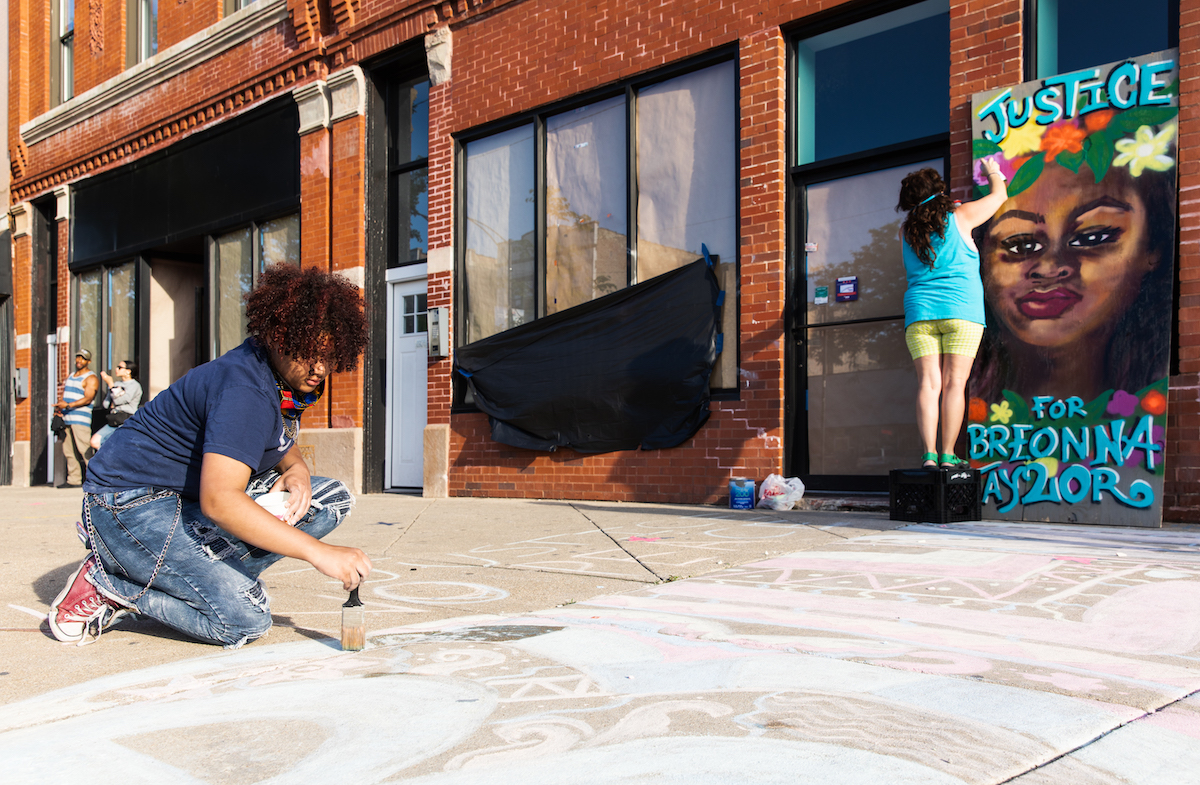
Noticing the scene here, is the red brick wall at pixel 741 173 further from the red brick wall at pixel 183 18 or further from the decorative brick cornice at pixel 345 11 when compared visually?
the red brick wall at pixel 183 18

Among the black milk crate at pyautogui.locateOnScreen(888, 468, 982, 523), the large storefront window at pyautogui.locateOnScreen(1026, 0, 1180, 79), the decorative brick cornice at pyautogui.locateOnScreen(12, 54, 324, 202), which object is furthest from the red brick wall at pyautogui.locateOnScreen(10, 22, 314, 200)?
the black milk crate at pyautogui.locateOnScreen(888, 468, 982, 523)

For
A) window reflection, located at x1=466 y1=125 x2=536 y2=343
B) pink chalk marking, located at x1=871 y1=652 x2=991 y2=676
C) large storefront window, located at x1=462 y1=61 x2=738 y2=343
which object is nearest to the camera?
pink chalk marking, located at x1=871 y1=652 x2=991 y2=676

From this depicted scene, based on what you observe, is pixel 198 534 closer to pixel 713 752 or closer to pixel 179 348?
pixel 713 752

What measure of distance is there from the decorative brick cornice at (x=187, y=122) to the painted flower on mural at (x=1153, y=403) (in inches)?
369

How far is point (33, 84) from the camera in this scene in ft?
53.1

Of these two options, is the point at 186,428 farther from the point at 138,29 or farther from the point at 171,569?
the point at 138,29

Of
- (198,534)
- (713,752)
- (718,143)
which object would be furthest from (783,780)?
(718,143)

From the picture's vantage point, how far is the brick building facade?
7047 millimetres

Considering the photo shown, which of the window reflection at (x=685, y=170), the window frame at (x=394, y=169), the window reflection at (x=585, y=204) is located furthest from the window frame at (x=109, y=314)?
the window reflection at (x=685, y=170)

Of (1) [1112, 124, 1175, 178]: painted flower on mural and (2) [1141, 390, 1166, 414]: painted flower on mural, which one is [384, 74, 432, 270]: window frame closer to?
(1) [1112, 124, 1175, 178]: painted flower on mural

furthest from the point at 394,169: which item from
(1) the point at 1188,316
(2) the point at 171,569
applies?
(2) the point at 171,569

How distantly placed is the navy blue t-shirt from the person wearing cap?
445 inches

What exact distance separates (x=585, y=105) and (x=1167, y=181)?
499 cm

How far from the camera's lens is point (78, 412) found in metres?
13.2
